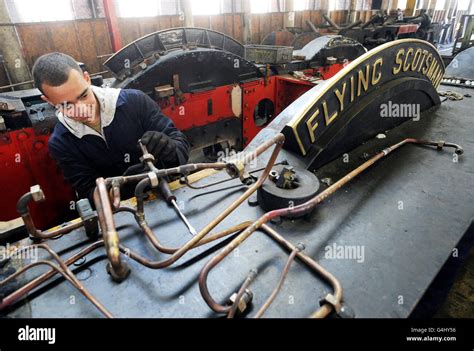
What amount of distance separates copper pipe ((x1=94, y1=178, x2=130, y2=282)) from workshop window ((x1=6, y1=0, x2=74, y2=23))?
249 inches

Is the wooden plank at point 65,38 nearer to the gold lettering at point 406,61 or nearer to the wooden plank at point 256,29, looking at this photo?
the wooden plank at point 256,29

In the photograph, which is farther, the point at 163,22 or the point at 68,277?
the point at 163,22

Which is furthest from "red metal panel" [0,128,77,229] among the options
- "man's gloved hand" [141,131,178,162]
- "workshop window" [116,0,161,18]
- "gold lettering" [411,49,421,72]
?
"workshop window" [116,0,161,18]

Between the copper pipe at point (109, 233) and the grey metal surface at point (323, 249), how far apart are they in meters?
0.03

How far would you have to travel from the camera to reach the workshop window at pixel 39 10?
17.2 ft

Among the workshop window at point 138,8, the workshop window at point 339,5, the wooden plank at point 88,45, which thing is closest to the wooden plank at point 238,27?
the workshop window at point 138,8

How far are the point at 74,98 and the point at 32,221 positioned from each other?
841 millimetres

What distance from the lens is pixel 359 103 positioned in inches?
67.9

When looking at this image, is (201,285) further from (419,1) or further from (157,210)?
(419,1)

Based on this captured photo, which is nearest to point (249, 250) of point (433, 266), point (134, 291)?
point (134, 291)

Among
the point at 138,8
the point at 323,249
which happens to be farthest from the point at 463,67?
the point at 138,8

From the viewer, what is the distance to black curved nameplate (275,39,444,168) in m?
1.52

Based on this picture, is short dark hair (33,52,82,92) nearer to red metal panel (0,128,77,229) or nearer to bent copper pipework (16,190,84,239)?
red metal panel (0,128,77,229)

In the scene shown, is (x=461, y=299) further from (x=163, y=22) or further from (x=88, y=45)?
(x=163, y=22)
